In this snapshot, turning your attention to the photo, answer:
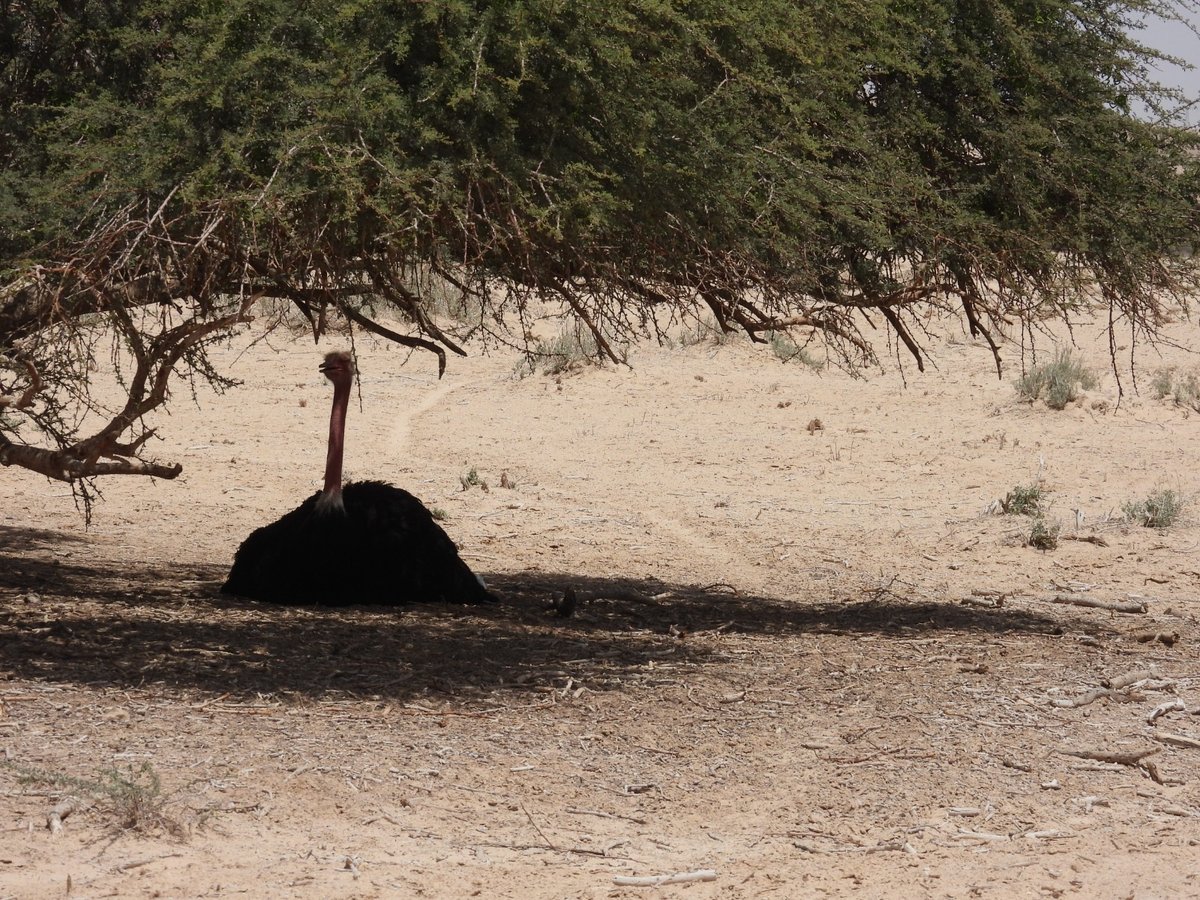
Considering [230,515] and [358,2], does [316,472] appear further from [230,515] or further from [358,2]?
[358,2]

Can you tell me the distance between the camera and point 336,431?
934 centimetres

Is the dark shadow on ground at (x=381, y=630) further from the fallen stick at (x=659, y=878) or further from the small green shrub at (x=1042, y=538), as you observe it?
the fallen stick at (x=659, y=878)

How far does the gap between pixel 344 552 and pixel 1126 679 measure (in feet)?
14.8

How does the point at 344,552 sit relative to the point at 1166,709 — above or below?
above

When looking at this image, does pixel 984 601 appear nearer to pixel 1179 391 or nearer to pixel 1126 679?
pixel 1126 679

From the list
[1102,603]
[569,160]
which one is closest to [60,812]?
[569,160]

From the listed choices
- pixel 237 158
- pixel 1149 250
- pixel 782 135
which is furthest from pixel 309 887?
pixel 1149 250

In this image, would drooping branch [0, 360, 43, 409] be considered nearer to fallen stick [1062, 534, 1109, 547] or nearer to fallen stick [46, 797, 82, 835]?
fallen stick [46, 797, 82, 835]

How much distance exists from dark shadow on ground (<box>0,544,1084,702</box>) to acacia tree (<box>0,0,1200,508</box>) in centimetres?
91

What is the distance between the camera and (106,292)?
681 centimetres

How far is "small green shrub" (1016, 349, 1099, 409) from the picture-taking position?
17.9m

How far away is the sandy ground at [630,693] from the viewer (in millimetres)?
5328

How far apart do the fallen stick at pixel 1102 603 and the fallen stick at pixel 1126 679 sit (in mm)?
2051

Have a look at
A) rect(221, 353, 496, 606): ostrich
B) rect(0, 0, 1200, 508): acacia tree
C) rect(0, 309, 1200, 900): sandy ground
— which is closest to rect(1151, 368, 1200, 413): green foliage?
rect(0, 309, 1200, 900): sandy ground
